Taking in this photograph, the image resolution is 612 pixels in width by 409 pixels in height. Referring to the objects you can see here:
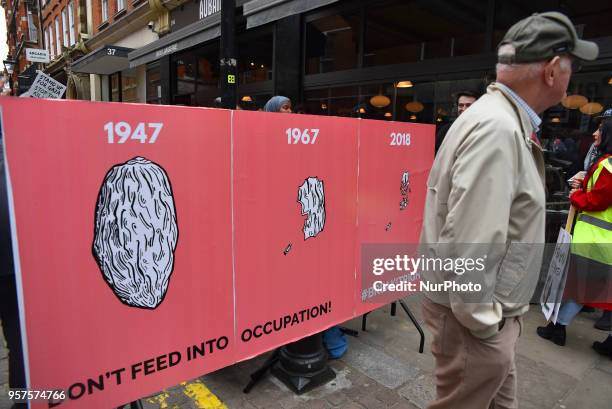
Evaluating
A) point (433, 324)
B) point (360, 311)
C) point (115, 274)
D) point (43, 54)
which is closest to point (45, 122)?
point (115, 274)

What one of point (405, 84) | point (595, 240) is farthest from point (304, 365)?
point (405, 84)

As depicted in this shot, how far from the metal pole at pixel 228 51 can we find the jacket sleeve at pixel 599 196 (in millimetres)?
3700

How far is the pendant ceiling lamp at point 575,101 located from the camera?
4695 millimetres

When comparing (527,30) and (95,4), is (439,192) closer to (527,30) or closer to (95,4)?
(527,30)

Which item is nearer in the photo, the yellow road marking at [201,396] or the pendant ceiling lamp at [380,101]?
the yellow road marking at [201,396]

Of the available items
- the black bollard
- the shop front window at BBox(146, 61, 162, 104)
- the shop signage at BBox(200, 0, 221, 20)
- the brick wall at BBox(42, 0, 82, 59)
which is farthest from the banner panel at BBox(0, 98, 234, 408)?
the brick wall at BBox(42, 0, 82, 59)

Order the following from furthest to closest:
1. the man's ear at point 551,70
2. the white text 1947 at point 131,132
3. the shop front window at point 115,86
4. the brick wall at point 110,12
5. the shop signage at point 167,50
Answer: the shop front window at point 115,86, the brick wall at point 110,12, the shop signage at point 167,50, the white text 1947 at point 131,132, the man's ear at point 551,70

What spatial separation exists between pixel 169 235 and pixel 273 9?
4.89m

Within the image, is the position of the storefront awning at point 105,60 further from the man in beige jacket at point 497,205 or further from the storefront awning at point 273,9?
the man in beige jacket at point 497,205

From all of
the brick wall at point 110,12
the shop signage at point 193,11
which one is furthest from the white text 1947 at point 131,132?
the brick wall at point 110,12

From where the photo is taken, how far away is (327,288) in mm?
2777

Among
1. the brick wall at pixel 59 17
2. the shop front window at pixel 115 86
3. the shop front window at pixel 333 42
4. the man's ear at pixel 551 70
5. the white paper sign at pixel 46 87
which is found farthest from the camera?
the brick wall at pixel 59 17

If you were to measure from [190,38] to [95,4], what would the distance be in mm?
14382

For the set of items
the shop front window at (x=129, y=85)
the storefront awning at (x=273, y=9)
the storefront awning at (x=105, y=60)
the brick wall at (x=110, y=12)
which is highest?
the brick wall at (x=110, y=12)
